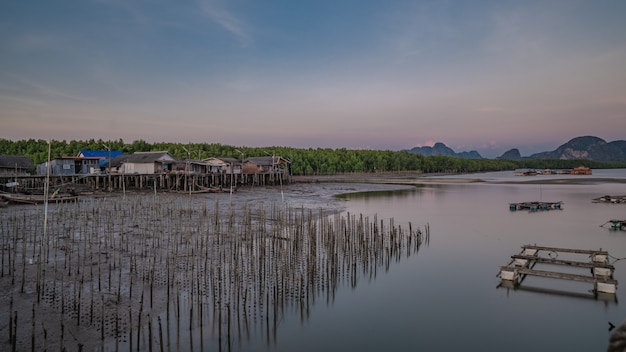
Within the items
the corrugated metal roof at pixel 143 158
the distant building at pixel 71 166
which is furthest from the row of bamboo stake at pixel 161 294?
the distant building at pixel 71 166

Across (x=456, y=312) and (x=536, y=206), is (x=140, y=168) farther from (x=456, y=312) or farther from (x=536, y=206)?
(x=456, y=312)

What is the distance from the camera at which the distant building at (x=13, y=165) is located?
36.8 m

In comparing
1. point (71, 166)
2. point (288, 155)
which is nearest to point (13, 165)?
point (71, 166)

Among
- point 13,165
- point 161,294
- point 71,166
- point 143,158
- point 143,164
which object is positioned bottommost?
point 161,294

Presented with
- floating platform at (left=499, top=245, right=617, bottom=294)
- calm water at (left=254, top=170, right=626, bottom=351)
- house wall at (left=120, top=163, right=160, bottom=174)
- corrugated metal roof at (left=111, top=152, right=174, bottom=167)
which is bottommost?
calm water at (left=254, top=170, right=626, bottom=351)

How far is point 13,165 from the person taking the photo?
37.8m

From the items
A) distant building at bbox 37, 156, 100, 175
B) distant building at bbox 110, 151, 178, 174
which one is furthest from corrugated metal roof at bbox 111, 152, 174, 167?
distant building at bbox 37, 156, 100, 175

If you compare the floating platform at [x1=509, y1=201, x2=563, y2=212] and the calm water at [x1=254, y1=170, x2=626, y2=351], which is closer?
the calm water at [x1=254, y1=170, x2=626, y2=351]

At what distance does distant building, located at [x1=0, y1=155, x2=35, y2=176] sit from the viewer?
3684cm

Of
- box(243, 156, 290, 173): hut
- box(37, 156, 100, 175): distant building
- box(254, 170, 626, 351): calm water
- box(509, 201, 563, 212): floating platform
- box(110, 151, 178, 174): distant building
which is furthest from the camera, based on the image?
box(243, 156, 290, 173): hut

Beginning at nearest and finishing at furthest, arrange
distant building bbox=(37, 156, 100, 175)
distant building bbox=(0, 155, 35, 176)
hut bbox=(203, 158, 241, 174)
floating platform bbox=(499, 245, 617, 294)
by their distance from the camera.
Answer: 1. floating platform bbox=(499, 245, 617, 294)
2. distant building bbox=(0, 155, 35, 176)
3. distant building bbox=(37, 156, 100, 175)
4. hut bbox=(203, 158, 241, 174)

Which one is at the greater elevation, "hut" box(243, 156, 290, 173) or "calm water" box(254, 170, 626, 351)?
"hut" box(243, 156, 290, 173)

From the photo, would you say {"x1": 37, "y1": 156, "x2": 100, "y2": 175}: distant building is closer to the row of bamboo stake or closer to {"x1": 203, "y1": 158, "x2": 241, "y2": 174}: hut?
{"x1": 203, "y1": 158, "x2": 241, "y2": 174}: hut

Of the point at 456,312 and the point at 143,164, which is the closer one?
the point at 456,312
